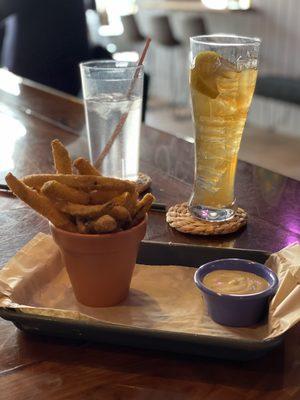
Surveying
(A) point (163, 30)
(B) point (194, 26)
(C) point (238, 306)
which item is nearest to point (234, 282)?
(C) point (238, 306)

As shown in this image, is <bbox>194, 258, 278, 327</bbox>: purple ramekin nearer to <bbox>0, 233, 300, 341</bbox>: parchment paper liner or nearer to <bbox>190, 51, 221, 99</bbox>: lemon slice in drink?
<bbox>0, 233, 300, 341</bbox>: parchment paper liner

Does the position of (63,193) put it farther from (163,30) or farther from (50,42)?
(163,30)

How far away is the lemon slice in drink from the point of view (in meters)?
0.94

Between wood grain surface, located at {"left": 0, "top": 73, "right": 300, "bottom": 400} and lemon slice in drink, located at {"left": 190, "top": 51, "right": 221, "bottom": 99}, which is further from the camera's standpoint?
lemon slice in drink, located at {"left": 190, "top": 51, "right": 221, "bottom": 99}

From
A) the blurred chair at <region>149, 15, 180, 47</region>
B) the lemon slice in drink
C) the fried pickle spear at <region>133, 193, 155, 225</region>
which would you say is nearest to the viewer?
the fried pickle spear at <region>133, 193, 155, 225</region>

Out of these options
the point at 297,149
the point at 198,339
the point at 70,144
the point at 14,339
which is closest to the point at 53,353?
the point at 14,339

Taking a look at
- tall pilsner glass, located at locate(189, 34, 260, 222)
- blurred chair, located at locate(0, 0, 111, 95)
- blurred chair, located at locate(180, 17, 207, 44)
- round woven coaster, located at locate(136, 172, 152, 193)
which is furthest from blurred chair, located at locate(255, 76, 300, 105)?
tall pilsner glass, located at locate(189, 34, 260, 222)

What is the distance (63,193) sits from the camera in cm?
67

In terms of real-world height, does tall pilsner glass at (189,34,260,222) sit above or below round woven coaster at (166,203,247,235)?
above

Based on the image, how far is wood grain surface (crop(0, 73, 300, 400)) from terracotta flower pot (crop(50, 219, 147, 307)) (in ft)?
0.24

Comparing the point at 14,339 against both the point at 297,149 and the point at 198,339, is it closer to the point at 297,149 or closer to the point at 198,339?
the point at 198,339

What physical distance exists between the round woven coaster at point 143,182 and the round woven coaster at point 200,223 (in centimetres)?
13

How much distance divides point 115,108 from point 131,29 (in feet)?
15.9

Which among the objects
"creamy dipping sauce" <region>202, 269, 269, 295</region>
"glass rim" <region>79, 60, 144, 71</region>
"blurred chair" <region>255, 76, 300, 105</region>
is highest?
"glass rim" <region>79, 60, 144, 71</region>
